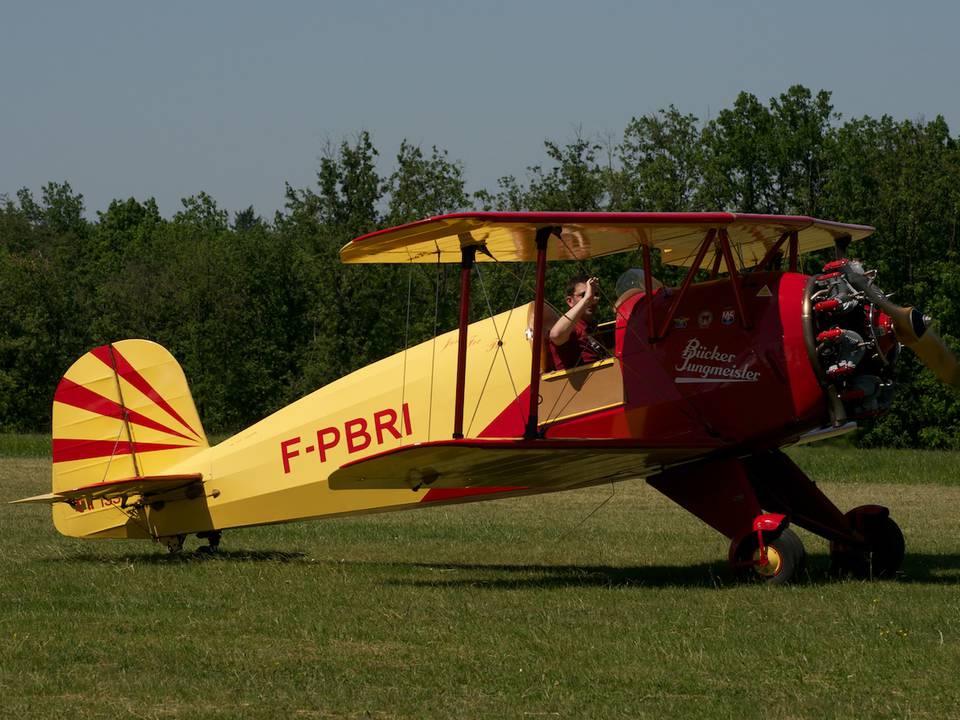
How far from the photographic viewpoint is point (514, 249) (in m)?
10.8

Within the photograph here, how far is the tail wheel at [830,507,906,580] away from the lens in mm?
10297

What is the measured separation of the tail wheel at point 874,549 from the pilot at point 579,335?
A: 251 centimetres

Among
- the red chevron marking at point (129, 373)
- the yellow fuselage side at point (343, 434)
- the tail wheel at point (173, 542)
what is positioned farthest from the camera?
the red chevron marking at point (129, 373)

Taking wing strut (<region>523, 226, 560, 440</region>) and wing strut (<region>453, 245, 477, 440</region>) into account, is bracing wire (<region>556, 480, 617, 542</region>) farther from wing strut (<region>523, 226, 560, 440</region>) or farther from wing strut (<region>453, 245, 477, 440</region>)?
wing strut (<region>523, 226, 560, 440</region>)

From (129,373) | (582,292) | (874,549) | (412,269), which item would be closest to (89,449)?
(129,373)

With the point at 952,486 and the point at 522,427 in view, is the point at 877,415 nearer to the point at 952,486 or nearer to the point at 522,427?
the point at 522,427

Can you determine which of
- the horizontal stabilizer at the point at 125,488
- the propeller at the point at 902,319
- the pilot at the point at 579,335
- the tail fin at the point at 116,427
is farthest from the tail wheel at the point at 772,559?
the tail fin at the point at 116,427

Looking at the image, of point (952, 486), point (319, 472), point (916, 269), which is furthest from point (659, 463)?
point (916, 269)

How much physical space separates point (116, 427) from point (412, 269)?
32247 mm

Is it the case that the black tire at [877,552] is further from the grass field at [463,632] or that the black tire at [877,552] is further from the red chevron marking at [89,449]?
the red chevron marking at [89,449]

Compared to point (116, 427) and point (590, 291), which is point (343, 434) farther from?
point (590, 291)

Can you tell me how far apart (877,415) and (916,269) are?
3359 centimetres

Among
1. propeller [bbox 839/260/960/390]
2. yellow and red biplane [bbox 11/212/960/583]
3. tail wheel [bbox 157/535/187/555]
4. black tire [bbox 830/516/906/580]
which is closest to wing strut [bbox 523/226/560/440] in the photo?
yellow and red biplane [bbox 11/212/960/583]

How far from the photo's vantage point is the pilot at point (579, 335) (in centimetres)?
1004
